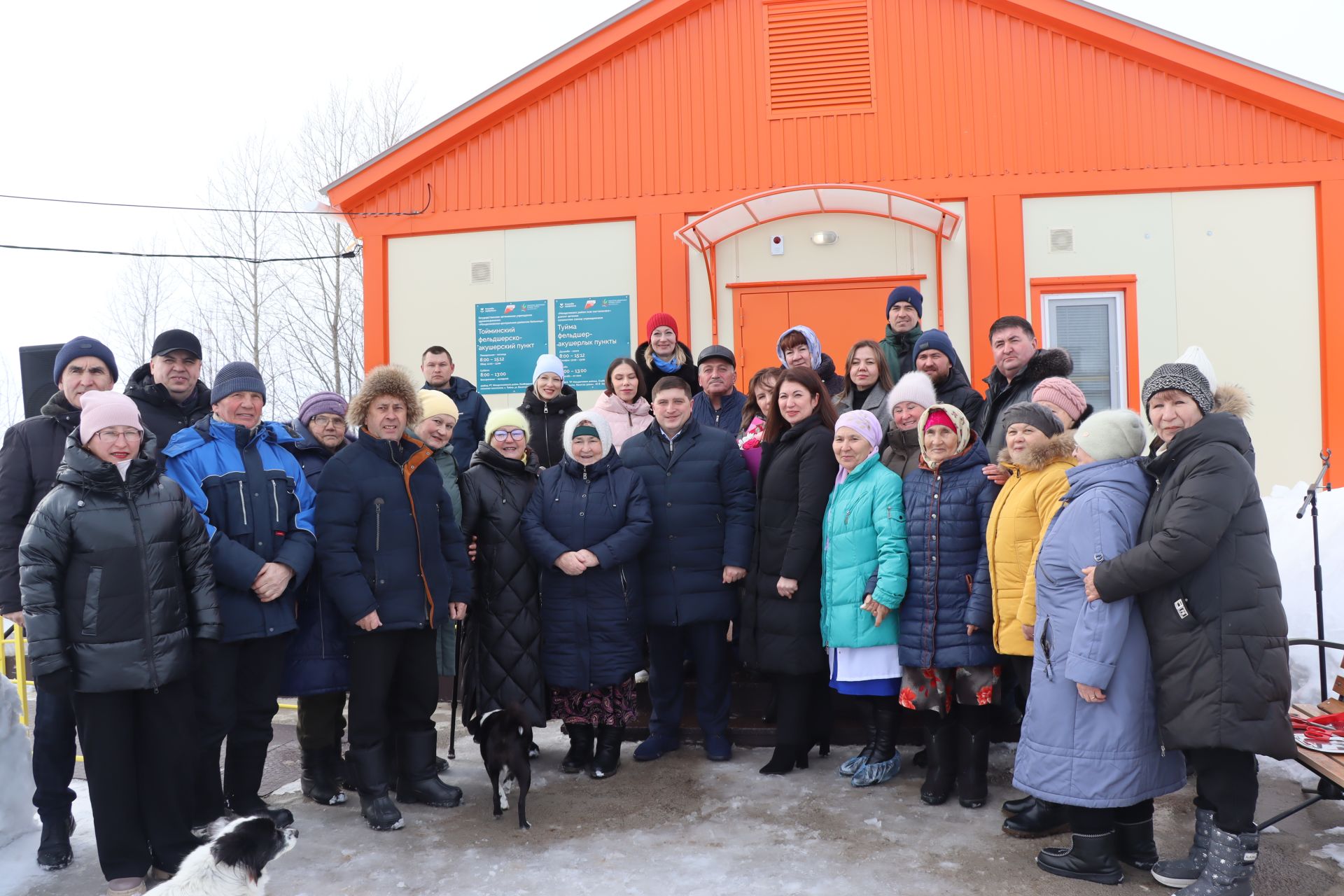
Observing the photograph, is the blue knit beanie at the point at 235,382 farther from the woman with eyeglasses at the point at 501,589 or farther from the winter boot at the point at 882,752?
the winter boot at the point at 882,752

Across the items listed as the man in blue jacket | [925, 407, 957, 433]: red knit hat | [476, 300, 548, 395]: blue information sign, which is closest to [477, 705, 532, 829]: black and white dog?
the man in blue jacket

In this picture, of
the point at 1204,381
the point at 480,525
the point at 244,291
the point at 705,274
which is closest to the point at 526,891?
the point at 480,525

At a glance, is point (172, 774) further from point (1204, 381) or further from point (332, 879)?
point (1204, 381)

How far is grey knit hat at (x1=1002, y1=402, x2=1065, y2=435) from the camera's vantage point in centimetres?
406

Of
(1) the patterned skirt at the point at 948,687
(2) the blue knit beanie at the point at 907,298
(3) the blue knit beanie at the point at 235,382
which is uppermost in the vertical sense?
(2) the blue knit beanie at the point at 907,298

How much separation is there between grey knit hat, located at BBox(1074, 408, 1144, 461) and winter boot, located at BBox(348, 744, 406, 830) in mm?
3357

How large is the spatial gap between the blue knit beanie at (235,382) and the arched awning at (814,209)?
195 inches

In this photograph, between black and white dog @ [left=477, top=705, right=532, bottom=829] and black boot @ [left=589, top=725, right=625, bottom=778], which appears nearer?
black and white dog @ [left=477, top=705, right=532, bottom=829]

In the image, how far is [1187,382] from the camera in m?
3.49

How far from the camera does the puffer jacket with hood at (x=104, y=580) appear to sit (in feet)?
11.3

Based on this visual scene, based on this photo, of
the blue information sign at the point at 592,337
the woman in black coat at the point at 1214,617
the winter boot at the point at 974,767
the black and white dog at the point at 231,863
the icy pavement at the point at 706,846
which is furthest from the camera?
the blue information sign at the point at 592,337

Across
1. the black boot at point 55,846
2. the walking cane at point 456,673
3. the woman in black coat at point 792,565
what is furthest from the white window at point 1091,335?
the black boot at point 55,846

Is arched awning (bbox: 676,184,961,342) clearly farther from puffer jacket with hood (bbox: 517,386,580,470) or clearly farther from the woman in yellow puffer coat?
the woman in yellow puffer coat

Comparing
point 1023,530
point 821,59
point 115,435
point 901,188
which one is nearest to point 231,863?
point 115,435
